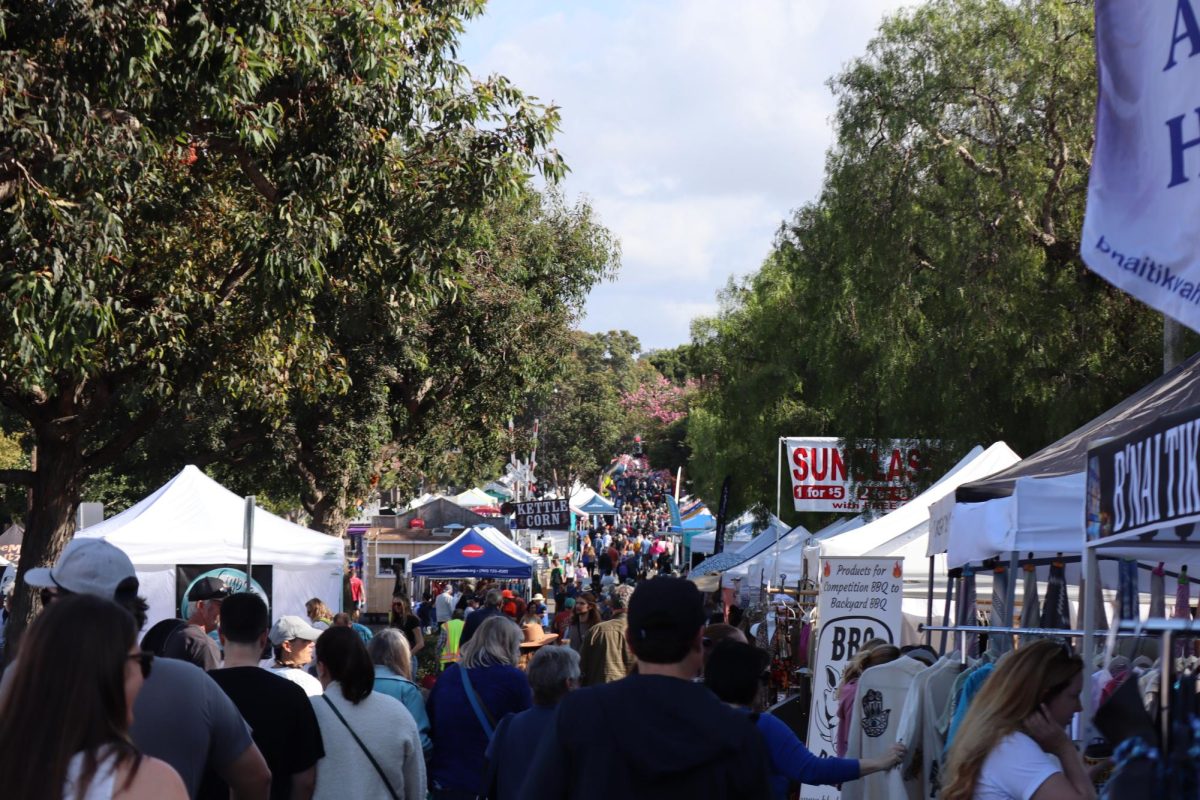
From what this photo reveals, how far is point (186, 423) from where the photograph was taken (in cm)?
3309

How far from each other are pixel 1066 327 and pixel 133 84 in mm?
13616

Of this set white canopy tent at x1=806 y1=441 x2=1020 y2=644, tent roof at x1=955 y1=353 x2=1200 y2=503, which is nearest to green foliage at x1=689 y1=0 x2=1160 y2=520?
white canopy tent at x1=806 y1=441 x2=1020 y2=644

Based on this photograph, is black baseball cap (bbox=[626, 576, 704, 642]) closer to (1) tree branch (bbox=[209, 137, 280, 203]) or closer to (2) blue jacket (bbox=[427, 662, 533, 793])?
(2) blue jacket (bbox=[427, 662, 533, 793])

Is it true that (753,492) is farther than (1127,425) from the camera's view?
Yes

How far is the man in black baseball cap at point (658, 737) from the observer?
11.3ft

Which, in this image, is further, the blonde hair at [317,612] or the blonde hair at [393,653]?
the blonde hair at [317,612]

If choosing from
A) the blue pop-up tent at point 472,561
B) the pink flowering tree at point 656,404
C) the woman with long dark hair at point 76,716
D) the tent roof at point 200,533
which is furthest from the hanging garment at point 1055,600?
the pink flowering tree at point 656,404

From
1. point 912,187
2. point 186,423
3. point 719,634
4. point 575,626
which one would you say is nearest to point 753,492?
point 186,423

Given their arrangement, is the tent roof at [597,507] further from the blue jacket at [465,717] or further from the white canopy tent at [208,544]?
the blue jacket at [465,717]

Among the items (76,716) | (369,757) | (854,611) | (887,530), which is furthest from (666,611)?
(887,530)

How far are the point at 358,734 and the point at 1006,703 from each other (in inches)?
101

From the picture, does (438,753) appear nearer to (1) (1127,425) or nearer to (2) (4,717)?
(1) (1127,425)

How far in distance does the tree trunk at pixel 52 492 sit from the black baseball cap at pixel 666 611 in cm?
1527

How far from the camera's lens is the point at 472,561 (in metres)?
29.0
